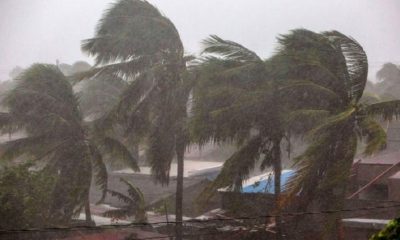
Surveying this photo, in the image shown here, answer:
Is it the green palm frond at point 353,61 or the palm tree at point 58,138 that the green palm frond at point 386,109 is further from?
the palm tree at point 58,138

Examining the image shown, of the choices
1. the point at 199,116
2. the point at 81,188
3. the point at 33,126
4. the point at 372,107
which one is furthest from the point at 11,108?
the point at 372,107

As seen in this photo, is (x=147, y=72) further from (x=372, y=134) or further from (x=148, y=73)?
(x=372, y=134)

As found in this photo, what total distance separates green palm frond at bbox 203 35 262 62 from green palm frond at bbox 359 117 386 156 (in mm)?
1826

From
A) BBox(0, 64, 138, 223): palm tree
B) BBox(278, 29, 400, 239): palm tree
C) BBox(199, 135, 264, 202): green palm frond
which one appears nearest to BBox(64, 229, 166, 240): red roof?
BBox(0, 64, 138, 223): palm tree

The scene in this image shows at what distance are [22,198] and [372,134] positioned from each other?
481cm

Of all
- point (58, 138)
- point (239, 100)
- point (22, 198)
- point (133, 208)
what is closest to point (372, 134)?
point (239, 100)

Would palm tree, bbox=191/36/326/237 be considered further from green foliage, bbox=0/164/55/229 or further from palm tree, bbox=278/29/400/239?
green foliage, bbox=0/164/55/229

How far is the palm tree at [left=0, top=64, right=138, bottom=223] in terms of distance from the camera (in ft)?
23.4

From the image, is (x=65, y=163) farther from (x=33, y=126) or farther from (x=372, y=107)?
(x=372, y=107)

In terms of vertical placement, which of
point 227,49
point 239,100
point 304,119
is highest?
→ point 227,49

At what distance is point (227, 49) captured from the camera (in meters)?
6.41

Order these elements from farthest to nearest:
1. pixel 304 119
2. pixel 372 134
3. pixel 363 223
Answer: pixel 304 119 < pixel 363 223 < pixel 372 134

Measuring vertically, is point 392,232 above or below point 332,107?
below

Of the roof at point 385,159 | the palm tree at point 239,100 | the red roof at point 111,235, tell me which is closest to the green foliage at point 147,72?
the palm tree at point 239,100
